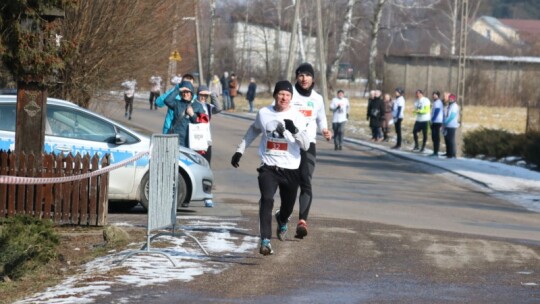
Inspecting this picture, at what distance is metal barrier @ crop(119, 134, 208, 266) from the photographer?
1042cm

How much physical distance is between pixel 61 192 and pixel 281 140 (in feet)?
→ 10.5

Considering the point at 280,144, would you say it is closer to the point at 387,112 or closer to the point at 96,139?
the point at 96,139

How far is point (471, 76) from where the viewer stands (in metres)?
72.7

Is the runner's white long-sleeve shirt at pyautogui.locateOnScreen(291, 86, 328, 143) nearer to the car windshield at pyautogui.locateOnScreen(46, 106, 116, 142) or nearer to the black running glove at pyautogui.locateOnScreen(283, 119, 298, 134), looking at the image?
the black running glove at pyautogui.locateOnScreen(283, 119, 298, 134)

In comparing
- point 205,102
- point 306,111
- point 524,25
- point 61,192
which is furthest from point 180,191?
point 524,25

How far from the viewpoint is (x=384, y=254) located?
11.7 m

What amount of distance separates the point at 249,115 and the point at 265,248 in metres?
42.3

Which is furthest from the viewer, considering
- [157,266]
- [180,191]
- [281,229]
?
[180,191]

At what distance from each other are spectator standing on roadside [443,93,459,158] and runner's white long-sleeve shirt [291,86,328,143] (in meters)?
17.8

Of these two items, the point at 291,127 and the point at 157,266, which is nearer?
the point at 157,266

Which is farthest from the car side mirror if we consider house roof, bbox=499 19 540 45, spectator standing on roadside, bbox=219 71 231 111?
house roof, bbox=499 19 540 45

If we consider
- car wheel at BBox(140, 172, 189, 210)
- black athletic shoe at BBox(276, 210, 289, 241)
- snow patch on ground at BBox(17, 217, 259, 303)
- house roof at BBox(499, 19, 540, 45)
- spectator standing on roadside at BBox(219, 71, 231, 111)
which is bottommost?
snow patch on ground at BBox(17, 217, 259, 303)

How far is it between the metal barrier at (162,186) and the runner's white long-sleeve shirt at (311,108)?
1.85 meters

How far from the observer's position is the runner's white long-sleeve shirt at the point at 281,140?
1112cm
